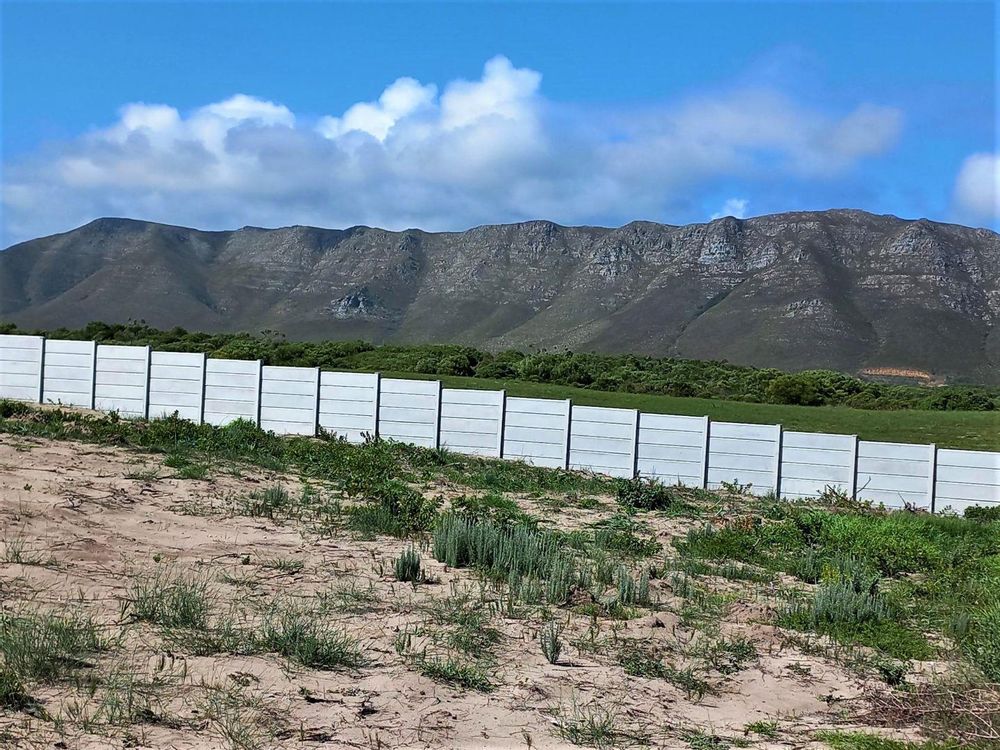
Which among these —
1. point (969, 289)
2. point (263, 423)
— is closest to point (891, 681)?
point (263, 423)

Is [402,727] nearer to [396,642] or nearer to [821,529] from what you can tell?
[396,642]

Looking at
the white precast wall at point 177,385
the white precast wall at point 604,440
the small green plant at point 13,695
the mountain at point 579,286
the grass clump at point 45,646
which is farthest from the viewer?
the mountain at point 579,286

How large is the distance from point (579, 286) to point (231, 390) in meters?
100

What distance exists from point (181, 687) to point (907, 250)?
115094 millimetres

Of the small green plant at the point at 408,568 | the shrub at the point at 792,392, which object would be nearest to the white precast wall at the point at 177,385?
the small green plant at the point at 408,568

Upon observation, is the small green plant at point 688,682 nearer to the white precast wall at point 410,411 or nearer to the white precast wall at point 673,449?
the white precast wall at point 673,449

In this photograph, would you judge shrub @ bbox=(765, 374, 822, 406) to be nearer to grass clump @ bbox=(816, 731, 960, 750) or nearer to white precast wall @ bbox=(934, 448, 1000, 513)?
white precast wall @ bbox=(934, 448, 1000, 513)

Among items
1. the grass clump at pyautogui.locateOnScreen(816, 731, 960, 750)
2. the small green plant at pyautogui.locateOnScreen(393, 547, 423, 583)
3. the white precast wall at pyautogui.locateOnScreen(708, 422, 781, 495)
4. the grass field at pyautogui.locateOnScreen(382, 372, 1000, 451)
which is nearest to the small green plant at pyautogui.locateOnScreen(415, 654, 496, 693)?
the grass clump at pyautogui.locateOnScreen(816, 731, 960, 750)

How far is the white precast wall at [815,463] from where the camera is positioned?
2166cm

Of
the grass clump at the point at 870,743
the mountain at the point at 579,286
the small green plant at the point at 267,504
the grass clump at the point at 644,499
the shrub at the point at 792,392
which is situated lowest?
the grass clump at the point at 644,499

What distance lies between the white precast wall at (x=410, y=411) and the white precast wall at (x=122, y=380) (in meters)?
7.45

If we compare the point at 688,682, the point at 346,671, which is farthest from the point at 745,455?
the point at 346,671

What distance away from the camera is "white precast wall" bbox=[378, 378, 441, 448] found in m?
24.2

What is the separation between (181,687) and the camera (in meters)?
5.81
